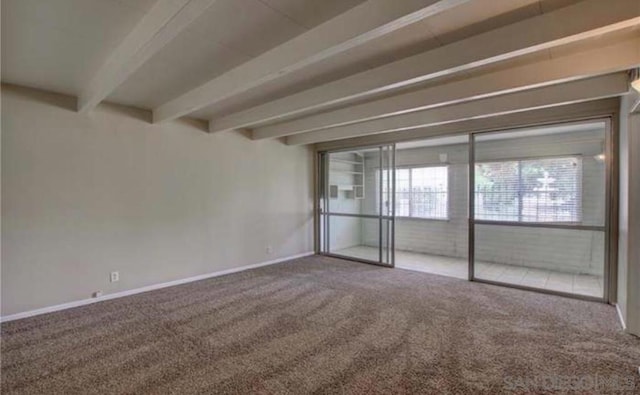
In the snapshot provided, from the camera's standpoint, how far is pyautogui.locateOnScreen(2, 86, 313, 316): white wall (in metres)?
3.28

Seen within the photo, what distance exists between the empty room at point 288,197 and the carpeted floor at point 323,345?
0.9 inches

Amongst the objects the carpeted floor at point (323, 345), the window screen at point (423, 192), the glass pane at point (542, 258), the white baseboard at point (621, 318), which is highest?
the window screen at point (423, 192)

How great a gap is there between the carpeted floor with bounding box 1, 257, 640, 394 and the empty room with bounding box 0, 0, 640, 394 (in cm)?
2

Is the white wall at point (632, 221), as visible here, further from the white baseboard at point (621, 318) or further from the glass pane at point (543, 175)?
the glass pane at point (543, 175)

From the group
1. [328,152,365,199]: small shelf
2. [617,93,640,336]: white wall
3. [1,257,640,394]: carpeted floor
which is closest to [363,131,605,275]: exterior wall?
[328,152,365,199]: small shelf

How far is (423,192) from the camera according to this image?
7043mm

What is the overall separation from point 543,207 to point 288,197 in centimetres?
424

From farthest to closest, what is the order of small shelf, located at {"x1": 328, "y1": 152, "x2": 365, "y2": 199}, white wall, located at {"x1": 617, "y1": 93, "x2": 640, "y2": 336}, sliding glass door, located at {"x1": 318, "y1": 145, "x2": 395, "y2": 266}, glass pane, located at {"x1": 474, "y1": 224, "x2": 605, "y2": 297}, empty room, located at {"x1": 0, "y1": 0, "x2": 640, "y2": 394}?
small shelf, located at {"x1": 328, "y1": 152, "x2": 365, "y2": 199}, sliding glass door, located at {"x1": 318, "y1": 145, "x2": 395, "y2": 266}, glass pane, located at {"x1": 474, "y1": 224, "x2": 605, "y2": 297}, white wall, located at {"x1": 617, "y1": 93, "x2": 640, "y2": 336}, empty room, located at {"x1": 0, "y1": 0, "x2": 640, "y2": 394}

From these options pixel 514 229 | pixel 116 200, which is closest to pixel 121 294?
pixel 116 200

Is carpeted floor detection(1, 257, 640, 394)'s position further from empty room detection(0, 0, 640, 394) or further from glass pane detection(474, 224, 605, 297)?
glass pane detection(474, 224, 605, 297)

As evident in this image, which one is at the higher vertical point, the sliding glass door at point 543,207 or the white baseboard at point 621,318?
the sliding glass door at point 543,207

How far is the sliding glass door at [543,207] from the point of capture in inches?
157

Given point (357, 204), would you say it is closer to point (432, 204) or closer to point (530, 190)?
point (432, 204)

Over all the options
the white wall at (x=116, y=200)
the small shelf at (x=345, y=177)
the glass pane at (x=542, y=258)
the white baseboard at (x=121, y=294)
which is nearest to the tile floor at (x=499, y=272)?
the glass pane at (x=542, y=258)
